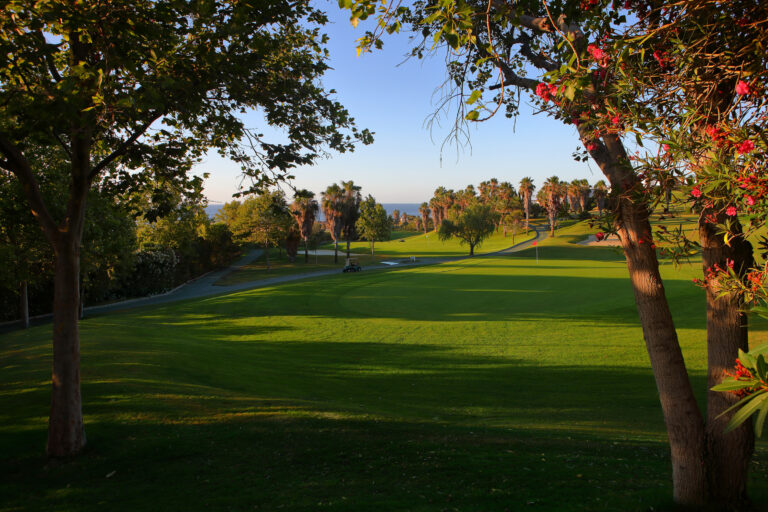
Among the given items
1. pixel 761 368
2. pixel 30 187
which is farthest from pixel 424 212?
pixel 761 368

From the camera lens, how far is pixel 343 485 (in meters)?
5.79

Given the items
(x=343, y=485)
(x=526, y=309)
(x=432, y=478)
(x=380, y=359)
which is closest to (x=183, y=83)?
(x=343, y=485)

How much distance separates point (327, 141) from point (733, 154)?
22.6 feet

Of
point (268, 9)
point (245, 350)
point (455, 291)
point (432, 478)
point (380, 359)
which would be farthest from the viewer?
point (455, 291)

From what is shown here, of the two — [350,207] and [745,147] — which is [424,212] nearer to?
[350,207]

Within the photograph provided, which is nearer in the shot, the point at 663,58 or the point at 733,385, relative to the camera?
the point at 733,385

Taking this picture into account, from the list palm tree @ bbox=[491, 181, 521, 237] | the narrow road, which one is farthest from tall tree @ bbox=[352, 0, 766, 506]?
palm tree @ bbox=[491, 181, 521, 237]

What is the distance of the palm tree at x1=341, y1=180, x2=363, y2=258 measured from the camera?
69.5 m

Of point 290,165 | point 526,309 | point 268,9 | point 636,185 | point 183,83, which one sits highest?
point 268,9

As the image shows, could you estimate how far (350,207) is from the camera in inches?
2756

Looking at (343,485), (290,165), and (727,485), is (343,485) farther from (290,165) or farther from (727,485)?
(290,165)

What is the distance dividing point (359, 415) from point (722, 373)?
6.32 meters

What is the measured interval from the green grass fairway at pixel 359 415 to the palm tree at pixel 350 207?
4683 centimetres

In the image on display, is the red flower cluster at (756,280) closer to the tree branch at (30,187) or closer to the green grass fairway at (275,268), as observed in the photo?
the tree branch at (30,187)
